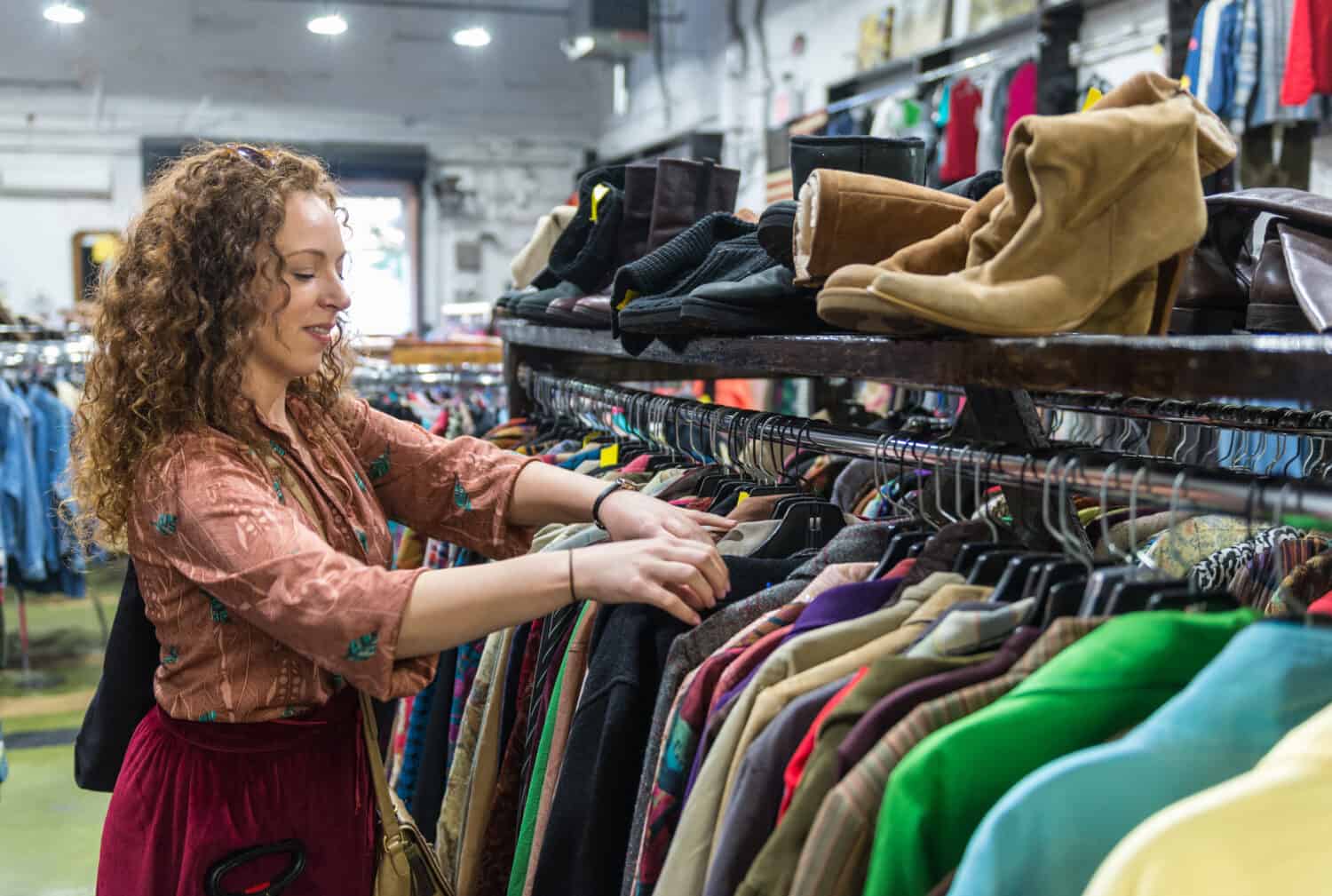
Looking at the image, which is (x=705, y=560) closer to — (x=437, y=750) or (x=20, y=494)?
(x=437, y=750)

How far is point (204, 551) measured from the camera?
1.43 meters

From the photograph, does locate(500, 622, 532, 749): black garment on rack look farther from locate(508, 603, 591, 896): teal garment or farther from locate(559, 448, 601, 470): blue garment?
locate(559, 448, 601, 470): blue garment

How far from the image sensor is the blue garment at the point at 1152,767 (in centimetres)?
78

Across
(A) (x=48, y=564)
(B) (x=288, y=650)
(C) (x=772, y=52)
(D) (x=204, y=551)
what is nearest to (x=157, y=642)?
(B) (x=288, y=650)

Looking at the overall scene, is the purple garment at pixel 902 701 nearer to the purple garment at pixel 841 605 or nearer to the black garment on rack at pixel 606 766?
the purple garment at pixel 841 605

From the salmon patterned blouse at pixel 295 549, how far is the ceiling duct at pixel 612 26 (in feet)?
27.3

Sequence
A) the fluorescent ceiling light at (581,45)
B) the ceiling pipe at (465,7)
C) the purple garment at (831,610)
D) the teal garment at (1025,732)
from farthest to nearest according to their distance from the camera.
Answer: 1. the ceiling pipe at (465,7)
2. the fluorescent ceiling light at (581,45)
3. the purple garment at (831,610)
4. the teal garment at (1025,732)

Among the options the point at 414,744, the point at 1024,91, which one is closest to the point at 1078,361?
the point at 414,744

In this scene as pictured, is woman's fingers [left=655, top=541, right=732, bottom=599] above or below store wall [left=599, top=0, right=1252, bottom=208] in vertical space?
below

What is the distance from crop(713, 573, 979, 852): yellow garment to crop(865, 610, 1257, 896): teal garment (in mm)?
198

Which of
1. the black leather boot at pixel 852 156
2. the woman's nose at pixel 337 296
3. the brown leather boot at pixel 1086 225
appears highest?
the black leather boot at pixel 852 156

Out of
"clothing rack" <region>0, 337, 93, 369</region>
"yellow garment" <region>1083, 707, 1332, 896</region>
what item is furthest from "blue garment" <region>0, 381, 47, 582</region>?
"yellow garment" <region>1083, 707, 1332, 896</region>

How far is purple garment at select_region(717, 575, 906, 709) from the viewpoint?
3.80ft

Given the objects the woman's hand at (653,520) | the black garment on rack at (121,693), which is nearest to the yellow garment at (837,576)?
the woman's hand at (653,520)
